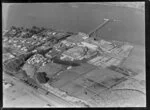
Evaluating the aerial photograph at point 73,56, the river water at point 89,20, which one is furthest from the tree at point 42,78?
the river water at point 89,20

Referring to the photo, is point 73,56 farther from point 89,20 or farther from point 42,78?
point 89,20

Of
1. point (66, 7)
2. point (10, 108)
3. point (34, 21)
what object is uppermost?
point (66, 7)

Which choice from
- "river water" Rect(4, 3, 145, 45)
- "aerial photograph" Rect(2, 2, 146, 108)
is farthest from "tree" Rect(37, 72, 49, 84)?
"river water" Rect(4, 3, 145, 45)

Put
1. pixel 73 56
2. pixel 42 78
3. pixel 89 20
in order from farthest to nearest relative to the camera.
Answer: pixel 89 20
pixel 73 56
pixel 42 78

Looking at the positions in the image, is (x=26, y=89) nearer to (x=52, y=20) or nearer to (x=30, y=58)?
(x=30, y=58)

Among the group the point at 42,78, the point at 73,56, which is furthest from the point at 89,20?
the point at 42,78

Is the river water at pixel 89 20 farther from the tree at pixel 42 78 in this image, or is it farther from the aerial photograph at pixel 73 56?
the tree at pixel 42 78

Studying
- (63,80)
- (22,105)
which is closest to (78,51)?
(63,80)

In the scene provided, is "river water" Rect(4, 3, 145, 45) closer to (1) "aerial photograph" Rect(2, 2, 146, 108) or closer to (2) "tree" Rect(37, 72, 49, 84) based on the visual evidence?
(1) "aerial photograph" Rect(2, 2, 146, 108)
